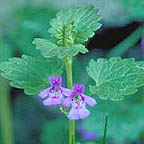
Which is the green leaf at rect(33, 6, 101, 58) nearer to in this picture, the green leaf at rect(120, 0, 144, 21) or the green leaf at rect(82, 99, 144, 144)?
the green leaf at rect(120, 0, 144, 21)

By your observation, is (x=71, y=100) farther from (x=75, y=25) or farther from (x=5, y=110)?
(x=5, y=110)

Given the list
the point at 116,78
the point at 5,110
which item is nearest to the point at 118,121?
the point at 5,110

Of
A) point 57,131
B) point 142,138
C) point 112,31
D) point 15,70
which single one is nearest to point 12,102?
point 57,131

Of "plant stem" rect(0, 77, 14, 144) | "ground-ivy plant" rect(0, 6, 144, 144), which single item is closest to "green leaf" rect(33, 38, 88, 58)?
"ground-ivy plant" rect(0, 6, 144, 144)

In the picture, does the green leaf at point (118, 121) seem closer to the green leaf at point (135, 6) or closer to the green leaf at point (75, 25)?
the green leaf at point (135, 6)

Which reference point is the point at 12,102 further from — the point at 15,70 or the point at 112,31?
the point at 15,70

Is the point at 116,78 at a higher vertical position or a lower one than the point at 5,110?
higher

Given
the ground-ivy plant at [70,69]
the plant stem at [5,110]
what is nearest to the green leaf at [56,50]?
the ground-ivy plant at [70,69]
